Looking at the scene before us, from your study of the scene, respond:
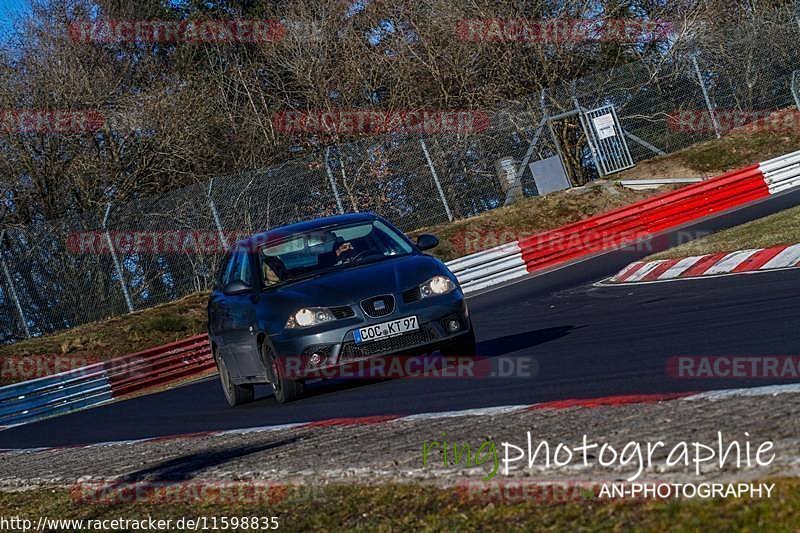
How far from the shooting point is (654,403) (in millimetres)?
5887

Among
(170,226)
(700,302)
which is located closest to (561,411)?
(700,302)

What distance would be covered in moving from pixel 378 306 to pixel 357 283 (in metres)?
0.30

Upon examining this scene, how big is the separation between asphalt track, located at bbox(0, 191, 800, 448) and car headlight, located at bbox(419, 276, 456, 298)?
74 centimetres

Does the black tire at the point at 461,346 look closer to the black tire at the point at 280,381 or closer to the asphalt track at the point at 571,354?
the asphalt track at the point at 571,354

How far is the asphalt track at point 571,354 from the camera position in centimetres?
777

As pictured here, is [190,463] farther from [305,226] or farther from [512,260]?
[512,260]

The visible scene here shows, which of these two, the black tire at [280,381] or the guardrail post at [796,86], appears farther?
the guardrail post at [796,86]

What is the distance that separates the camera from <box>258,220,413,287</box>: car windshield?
35.2ft

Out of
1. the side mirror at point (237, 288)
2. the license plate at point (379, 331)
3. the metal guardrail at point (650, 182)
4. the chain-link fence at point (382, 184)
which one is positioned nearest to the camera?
the license plate at point (379, 331)

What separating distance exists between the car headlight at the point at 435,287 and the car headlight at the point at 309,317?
775mm

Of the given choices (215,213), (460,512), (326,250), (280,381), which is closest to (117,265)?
(215,213)

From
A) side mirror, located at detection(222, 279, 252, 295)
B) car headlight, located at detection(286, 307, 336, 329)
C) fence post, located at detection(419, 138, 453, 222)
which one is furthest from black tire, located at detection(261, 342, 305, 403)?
fence post, located at detection(419, 138, 453, 222)

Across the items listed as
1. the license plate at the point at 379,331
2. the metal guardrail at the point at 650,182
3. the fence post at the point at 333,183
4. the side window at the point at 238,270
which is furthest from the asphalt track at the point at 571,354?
the metal guardrail at the point at 650,182

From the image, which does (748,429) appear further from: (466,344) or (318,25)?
(318,25)
